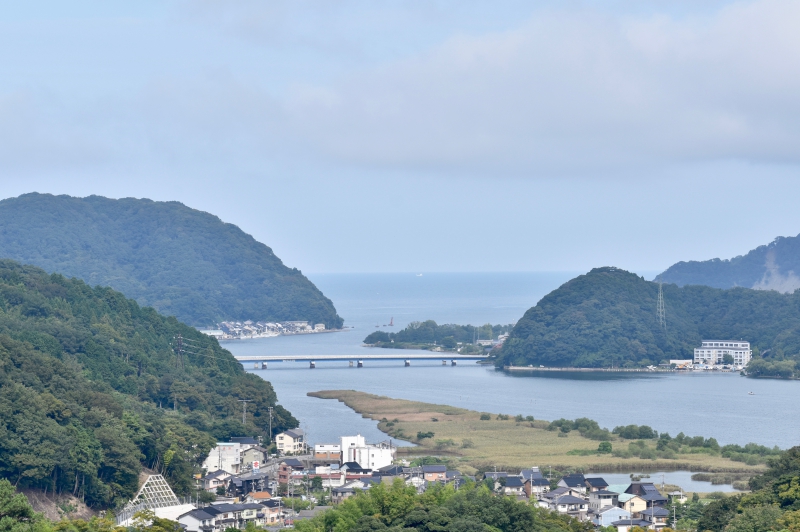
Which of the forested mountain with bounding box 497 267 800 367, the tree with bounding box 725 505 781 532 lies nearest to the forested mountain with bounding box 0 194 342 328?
the forested mountain with bounding box 497 267 800 367

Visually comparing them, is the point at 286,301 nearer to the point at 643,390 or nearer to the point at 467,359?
the point at 467,359

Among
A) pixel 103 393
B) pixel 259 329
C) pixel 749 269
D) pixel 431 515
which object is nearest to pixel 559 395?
pixel 103 393

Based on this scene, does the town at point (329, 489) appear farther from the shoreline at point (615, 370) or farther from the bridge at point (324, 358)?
the shoreline at point (615, 370)

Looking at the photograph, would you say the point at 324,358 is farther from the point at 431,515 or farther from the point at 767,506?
the point at 767,506

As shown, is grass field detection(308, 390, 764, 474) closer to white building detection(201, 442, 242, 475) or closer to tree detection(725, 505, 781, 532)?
white building detection(201, 442, 242, 475)

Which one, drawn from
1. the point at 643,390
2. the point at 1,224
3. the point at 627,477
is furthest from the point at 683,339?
the point at 1,224

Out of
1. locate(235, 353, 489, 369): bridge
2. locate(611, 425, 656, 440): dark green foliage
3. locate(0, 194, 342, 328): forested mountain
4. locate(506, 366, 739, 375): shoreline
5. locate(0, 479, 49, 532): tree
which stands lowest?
locate(0, 479, 49, 532): tree

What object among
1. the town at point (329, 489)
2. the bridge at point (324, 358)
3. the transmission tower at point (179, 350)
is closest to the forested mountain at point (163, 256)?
the bridge at point (324, 358)
